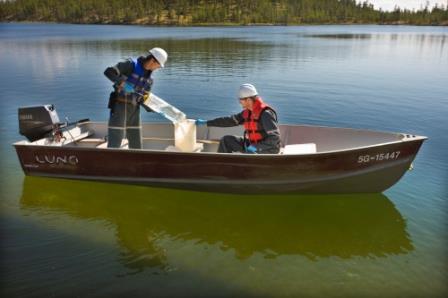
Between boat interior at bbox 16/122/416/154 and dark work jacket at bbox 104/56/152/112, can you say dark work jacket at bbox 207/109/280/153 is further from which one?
dark work jacket at bbox 104/56/152/112

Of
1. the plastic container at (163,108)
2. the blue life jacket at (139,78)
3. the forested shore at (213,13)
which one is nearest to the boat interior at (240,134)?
→ the plastic container at (163,108)

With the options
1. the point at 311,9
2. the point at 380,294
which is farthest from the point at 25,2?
the point at 380,294

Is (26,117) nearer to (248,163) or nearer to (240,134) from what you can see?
(240,134)

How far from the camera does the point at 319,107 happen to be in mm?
13453

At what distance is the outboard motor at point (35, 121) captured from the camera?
769cm

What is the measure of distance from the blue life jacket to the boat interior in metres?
1.44

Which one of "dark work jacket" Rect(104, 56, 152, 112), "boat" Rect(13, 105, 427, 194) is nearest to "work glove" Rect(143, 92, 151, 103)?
"dark work jacket" Rect(104, 56, 152, 112)

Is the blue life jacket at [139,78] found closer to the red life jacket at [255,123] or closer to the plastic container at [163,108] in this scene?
the plastic container at [163,108]

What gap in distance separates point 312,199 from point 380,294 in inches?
100

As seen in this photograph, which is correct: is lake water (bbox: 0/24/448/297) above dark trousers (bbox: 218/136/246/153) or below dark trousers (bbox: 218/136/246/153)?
below

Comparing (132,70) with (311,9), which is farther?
(311,9)

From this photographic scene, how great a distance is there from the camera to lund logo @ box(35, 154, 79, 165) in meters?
7.23

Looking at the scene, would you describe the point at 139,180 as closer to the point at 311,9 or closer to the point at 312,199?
the point at 312,199

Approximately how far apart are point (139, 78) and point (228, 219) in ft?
9.30
